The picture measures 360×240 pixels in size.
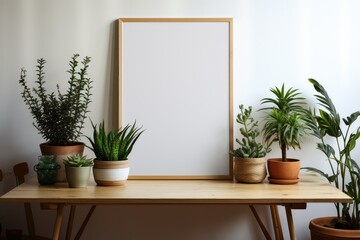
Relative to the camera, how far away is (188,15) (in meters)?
2.76

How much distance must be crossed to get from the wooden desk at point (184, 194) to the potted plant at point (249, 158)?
51mm

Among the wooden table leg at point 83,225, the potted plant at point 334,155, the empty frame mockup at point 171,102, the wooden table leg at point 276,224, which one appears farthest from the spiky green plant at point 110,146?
the potted plant at point 334,155

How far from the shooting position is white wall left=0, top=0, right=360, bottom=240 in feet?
9.04

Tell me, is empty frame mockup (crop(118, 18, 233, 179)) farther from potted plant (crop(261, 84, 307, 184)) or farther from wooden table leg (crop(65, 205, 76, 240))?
wooden table leg (crop(65, 205, 76, 240))

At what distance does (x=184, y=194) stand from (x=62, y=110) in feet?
2.87

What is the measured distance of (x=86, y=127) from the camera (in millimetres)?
2803

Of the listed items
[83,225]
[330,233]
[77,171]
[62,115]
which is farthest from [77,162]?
[330,233]

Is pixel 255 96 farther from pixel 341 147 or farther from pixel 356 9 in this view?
pixel 356 9

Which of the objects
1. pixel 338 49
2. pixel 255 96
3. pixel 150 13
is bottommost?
pixel 255 96

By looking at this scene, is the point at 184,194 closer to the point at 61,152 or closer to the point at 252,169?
the point at 252,169

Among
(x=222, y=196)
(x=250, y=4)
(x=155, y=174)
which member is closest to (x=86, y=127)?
(x=155, y=174)

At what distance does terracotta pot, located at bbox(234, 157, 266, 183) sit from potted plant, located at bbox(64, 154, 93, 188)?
85cm

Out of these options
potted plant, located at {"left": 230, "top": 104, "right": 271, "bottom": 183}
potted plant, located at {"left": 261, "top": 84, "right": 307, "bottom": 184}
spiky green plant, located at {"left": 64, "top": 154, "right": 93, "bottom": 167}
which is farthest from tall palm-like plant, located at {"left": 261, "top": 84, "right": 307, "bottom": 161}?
spiky green plant, located at {"left": 64, "top": 154, "right": 93, "bottom": 167}

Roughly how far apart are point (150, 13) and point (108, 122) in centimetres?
73
